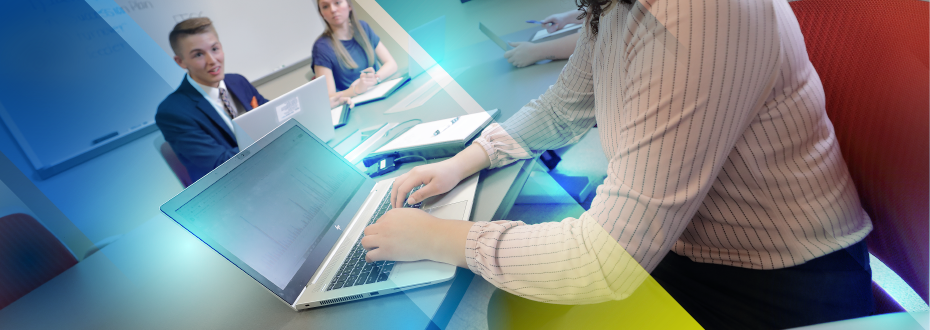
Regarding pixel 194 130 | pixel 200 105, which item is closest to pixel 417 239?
pixel 194 130

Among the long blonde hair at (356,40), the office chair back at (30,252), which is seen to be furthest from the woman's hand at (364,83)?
the office chair back at (30,252)

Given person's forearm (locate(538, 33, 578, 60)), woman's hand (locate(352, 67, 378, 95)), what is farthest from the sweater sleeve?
woman's hand (locate(352, 67, 378, 95))

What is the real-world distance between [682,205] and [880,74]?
0.36m

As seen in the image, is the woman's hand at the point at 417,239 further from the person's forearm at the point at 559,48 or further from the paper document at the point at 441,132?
the person's forearm at the point at 559,48

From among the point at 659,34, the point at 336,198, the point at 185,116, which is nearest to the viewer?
the point at 659,34

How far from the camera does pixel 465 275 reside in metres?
0.58

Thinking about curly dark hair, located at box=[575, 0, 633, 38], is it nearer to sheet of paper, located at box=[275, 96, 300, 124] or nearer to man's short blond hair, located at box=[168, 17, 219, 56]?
sheet of paper, located at box=[275, 96, 300, 124]

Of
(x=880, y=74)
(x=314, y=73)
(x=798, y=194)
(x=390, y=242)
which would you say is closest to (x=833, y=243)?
(x=798, y=194)

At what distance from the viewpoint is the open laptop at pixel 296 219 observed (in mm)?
556

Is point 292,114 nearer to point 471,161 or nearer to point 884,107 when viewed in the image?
point 471,161

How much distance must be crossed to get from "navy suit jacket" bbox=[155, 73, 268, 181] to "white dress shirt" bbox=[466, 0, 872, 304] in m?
1.57

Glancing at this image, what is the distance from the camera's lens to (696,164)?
431 millimetres

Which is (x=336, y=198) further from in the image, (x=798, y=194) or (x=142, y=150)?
(x=142, y=150)

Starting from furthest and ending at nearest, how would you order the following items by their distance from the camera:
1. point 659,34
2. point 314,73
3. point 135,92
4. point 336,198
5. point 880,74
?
1. point 314,73
2. point 135,92
3. point 336,198
4. point 880,74
5. point 659,34
